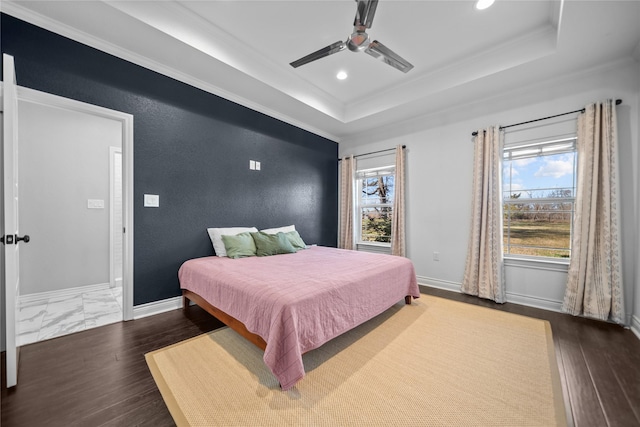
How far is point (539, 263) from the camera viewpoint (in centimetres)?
304

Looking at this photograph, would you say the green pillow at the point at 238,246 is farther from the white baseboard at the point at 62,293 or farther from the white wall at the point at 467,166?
the white wall at the point at 467,166

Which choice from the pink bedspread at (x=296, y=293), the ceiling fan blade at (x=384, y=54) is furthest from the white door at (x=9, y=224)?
the ceiling fan blade at (x=384, y=54)

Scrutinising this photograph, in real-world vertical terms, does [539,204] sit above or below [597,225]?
above

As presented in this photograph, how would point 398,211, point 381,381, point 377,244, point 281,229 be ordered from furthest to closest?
point 377,244 → point 398,211 → point 281,229 → point 381,381

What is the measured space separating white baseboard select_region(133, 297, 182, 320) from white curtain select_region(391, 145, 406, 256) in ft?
10.6

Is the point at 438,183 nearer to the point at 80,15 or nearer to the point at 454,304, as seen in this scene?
the point at 454,304

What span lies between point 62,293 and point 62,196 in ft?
4.19

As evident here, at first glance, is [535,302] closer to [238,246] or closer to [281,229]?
[281,229]

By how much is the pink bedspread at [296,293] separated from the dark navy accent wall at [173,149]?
452 millimetres

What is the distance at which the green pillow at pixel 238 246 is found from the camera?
3.03 metres

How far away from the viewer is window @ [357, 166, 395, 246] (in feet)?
15.2

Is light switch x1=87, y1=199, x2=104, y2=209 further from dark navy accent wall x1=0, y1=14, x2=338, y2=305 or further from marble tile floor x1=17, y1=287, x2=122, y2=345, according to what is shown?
dark navy accent wall x1=0, y1=14, x2=338, y2=305

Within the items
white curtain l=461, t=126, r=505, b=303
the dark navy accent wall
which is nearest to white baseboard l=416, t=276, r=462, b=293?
white curtain l=461, t=126, r=505, b=303

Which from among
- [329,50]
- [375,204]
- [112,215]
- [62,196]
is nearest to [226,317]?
[329,50]
